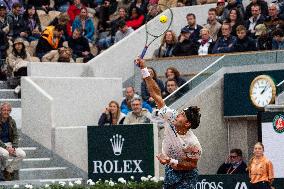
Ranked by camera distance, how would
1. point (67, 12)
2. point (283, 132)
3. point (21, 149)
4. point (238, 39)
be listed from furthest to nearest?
point (67, 12) → point (238, 39) → point (21, 149) → point (283, 132)

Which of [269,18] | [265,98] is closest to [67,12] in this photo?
[269,18]

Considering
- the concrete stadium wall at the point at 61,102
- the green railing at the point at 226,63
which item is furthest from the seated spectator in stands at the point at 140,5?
the green railing at the point at 226,63

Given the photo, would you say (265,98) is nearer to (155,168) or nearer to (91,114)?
(155,168)

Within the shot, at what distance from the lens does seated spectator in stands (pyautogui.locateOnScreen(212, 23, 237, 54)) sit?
23875 millimetres

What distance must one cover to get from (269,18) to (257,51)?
1433 mm

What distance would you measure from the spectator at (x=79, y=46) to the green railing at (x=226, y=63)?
4.53 m

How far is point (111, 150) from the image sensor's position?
21812 millimetres

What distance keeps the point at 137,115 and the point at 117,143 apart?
2.44 feet

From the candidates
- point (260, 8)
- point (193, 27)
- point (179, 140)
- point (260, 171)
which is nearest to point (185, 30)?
point (193, 27)

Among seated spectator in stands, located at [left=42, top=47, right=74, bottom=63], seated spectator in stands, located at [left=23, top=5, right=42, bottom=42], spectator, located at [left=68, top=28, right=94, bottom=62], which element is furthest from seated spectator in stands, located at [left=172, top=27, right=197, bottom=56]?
seated spectator in stands, located at [left=23, top=5, right=42, bottom=42]

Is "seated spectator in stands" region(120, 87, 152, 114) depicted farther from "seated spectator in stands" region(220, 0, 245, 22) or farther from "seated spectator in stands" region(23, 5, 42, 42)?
"seated spectator in stands" region(23, 5, 42, 42)

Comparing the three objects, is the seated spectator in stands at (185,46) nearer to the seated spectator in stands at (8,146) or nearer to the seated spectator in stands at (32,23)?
the seated spectator in stands at (32,23)

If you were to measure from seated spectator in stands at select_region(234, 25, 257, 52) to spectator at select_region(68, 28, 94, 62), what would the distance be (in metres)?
4.25

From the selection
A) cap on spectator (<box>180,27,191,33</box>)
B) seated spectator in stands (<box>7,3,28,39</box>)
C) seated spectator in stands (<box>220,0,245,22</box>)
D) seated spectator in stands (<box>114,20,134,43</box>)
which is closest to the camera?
cap on spectator (<box>180,27,191,33</box>)
